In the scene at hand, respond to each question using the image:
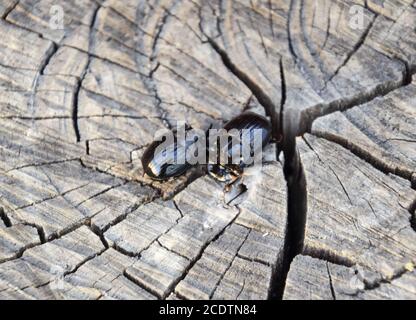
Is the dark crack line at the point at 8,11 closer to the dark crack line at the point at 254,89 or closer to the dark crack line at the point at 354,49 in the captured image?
the dark crack line at the point at 254,89

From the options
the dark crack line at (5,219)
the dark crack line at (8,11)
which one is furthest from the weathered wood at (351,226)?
the dark crack line at (8,11)

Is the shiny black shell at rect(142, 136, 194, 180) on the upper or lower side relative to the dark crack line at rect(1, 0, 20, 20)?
lower

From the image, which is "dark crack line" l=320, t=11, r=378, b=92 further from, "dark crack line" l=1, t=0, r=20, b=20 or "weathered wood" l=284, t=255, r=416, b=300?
"dark crack line" l=1, t=0, r=20, b=20

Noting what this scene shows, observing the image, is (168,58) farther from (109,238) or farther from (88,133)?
(109,238)

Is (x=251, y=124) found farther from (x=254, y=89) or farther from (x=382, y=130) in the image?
(x=382, y=130)

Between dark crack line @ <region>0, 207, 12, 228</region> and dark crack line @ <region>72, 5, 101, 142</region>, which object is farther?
dark crack line @ <region>72, 5, 101, 142</region>

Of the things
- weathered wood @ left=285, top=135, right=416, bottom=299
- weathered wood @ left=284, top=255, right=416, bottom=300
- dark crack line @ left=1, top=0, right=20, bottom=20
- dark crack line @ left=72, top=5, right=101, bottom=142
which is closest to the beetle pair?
weathered wood @ left=285, top=135, right=416, bottom=299
